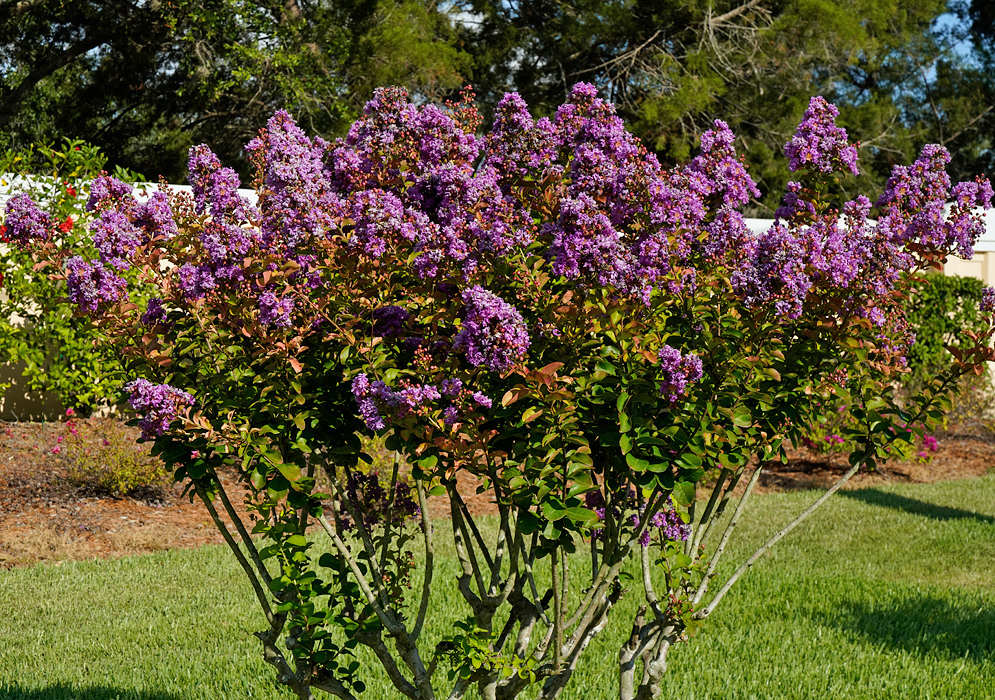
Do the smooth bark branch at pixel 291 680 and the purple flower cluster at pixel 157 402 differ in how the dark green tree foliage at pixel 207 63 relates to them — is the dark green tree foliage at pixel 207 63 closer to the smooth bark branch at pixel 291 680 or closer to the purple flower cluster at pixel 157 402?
the smooth bark branch at pixel 291 680

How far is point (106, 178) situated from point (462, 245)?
117cm

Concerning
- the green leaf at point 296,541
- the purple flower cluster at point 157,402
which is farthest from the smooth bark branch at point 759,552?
the purple flower cluster at point 157,402

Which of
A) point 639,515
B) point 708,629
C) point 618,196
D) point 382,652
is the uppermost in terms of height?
point 618,196

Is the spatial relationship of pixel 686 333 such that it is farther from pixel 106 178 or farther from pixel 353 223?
pixel 106 178

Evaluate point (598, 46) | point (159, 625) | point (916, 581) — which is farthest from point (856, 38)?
point (159, 625)

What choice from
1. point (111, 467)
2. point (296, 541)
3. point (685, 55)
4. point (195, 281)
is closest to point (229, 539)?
point (296, 541)

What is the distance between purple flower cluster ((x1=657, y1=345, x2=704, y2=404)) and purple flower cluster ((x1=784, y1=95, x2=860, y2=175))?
3.36ft

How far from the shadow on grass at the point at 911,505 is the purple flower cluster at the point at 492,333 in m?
6.75

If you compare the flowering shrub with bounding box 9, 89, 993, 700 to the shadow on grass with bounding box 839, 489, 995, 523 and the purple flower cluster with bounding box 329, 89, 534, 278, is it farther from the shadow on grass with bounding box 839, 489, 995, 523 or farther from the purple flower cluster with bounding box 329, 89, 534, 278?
the shadow on grass with bounding box 839, 489, 995, 523

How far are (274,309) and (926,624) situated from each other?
4.41 meters

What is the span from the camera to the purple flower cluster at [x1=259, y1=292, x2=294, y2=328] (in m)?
2.46

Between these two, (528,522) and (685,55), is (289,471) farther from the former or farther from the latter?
(685,55)

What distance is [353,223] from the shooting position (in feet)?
8.52

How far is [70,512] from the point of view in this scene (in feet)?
23.3
